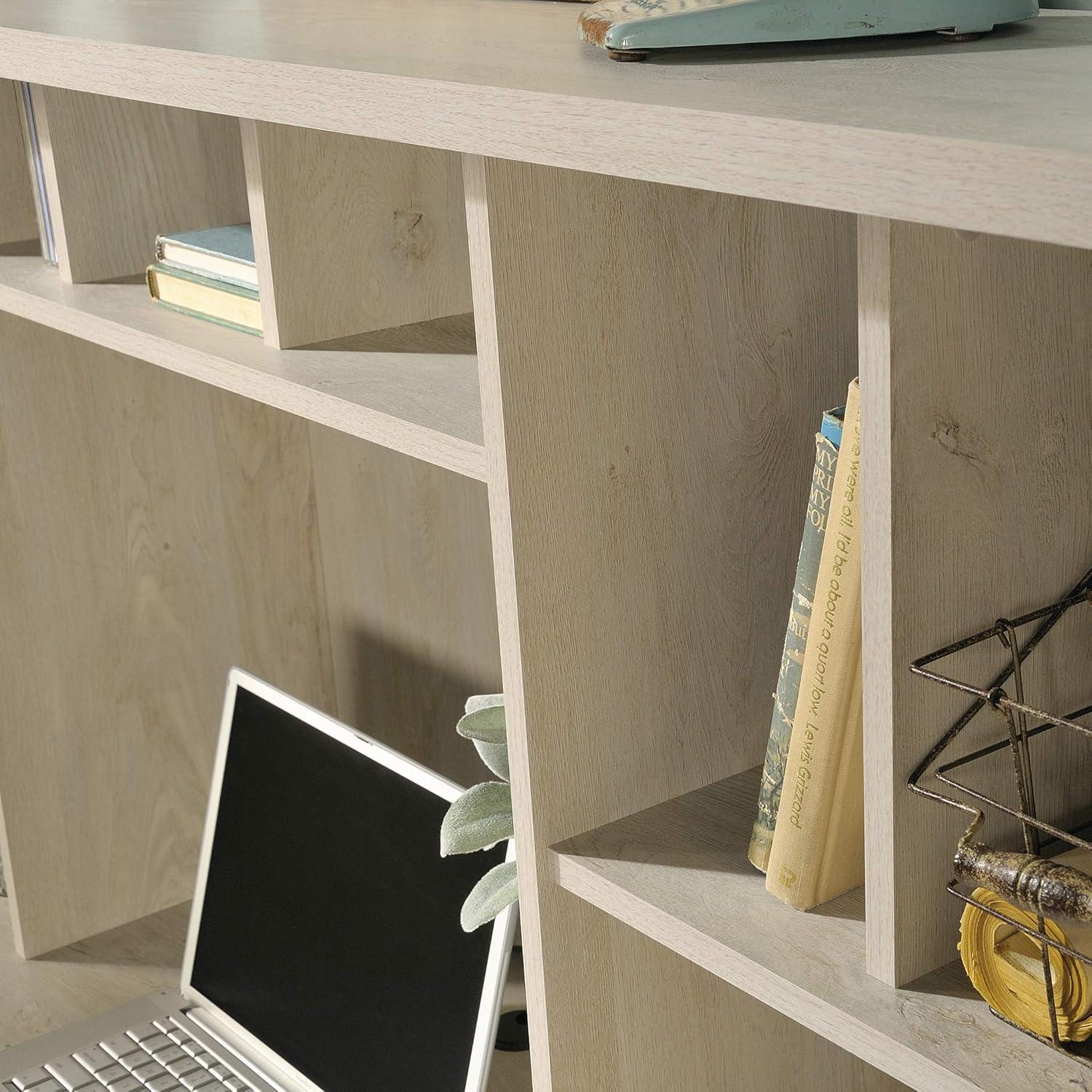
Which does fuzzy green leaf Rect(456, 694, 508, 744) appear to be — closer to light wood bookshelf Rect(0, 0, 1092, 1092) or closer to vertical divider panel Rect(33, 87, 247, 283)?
light wood bookshelf Rect(0, 0, 1092, 1092)

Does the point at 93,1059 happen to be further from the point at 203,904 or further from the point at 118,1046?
the point at 203,904

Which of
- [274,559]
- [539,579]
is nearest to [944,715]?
[539,579]

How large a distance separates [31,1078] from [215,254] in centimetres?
76

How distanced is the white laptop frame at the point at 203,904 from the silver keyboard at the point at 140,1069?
0.03m

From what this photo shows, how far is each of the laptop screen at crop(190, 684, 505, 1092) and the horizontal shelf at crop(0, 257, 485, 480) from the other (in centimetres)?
40

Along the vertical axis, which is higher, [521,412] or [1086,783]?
[521,412]

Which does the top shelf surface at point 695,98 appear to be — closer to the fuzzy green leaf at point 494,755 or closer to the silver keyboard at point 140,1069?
the fuzzy green leaf at point 494,755

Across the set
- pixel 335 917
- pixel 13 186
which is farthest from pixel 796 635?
pixel 13 186

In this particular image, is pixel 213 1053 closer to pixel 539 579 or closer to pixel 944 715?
pixel 539 579

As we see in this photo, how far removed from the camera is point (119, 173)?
118 cm

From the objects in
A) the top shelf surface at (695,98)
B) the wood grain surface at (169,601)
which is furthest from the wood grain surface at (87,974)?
the top shelf surface at (695,98)

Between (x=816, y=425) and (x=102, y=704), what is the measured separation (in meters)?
1.07

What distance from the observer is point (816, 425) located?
2.41ft

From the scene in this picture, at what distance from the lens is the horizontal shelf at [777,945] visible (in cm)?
56
